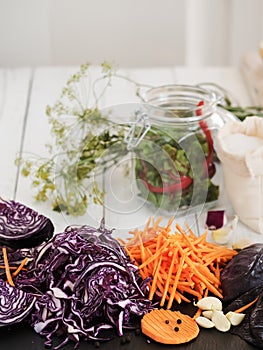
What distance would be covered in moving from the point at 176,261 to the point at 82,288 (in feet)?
0.72

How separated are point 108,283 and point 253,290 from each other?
0.29 metres

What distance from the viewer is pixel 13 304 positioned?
1.57 m

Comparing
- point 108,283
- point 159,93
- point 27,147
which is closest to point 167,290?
point 108,283

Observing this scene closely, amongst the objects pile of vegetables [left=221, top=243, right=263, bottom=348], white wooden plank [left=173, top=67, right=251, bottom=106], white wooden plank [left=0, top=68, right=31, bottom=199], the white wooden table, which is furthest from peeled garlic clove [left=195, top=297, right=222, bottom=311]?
white wooden plank [left=173, top=67, right=251, bottom=106]

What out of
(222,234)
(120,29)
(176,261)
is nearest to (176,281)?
(176,261)

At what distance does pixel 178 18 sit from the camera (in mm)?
3562

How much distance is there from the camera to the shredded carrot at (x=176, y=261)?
1664 millimetres

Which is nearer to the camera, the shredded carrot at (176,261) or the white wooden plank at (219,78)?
the shredded carrot at (176,261)

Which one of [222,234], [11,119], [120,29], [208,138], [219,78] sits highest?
[120,29]

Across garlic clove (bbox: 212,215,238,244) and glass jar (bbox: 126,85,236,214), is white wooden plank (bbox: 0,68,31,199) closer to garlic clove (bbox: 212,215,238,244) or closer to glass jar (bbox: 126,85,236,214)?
glass jar (bbox: 126,85,236,214)

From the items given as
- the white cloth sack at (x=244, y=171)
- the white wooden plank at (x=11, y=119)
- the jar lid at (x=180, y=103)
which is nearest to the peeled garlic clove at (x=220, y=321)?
the white cloth sack at (x=244, y=171)

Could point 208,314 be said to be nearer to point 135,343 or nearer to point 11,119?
point 135,343

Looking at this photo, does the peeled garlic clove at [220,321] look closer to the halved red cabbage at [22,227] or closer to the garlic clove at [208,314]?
the garlic clove at [208,314]

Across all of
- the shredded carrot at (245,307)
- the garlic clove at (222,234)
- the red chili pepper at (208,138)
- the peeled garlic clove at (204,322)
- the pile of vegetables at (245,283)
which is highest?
the red chili pepper at (208,138)
